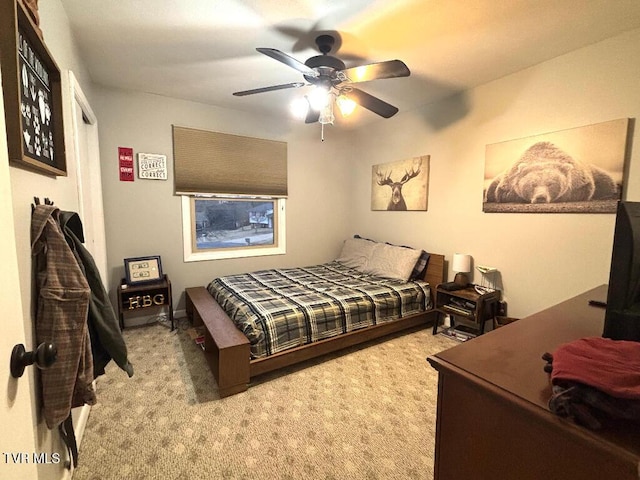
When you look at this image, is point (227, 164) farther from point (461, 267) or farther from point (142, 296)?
point (461, 267)

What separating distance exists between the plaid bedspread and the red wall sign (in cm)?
148

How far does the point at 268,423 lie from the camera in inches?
69.5

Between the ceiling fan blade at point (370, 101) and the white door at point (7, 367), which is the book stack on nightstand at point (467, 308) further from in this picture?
the white door at point (7, 367)

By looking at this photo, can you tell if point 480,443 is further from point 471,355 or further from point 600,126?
point 600,126

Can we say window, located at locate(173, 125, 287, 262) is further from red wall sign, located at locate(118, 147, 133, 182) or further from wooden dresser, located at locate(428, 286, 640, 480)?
wooden dresser, located at locate(428, 286, 640, 480)

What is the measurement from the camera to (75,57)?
2.06 m

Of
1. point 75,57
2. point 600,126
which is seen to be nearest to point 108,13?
point 75,57

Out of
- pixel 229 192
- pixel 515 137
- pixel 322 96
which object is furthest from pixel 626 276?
pixel 229 192

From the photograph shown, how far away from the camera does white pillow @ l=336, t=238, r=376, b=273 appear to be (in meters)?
3.87

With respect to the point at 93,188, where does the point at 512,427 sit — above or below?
below

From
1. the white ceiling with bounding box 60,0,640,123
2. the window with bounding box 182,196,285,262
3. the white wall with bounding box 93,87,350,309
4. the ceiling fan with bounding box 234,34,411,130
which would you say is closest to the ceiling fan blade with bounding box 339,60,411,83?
the ceiling fan with bounding box 234,34,411,130

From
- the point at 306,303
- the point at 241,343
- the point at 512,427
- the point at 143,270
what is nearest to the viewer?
the point at 512,427

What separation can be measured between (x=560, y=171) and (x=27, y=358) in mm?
3299

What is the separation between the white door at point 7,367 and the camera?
0.60 m
